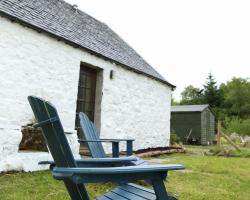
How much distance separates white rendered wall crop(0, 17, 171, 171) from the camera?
5.19 meters

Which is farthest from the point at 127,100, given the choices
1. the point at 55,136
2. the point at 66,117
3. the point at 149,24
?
the point at 149,24

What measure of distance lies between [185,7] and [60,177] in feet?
38.2

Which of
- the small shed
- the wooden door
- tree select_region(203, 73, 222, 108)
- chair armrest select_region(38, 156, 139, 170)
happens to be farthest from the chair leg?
tree select_region(203, 73, 222, 108)

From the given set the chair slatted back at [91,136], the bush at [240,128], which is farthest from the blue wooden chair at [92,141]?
the bush at [240,128]

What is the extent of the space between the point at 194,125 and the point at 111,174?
22.2m

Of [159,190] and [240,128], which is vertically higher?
[240,128]

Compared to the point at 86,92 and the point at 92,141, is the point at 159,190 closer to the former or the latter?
the point at 92,141

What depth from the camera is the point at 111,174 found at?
1550mm

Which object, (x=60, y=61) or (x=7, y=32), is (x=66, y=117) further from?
(x=7, y=32)

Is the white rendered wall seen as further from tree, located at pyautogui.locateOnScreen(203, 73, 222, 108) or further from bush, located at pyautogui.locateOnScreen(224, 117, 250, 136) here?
tree, located at pyautogui.locateOnScreen(203, 73, 222, 108)

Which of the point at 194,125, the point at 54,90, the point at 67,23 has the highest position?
the point at 67,23

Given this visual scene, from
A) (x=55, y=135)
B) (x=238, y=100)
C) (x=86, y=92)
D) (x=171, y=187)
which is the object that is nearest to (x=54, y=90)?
(x=86, y=92)

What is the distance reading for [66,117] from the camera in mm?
7488

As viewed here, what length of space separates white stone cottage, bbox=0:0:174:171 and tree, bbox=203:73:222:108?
97.6ft
